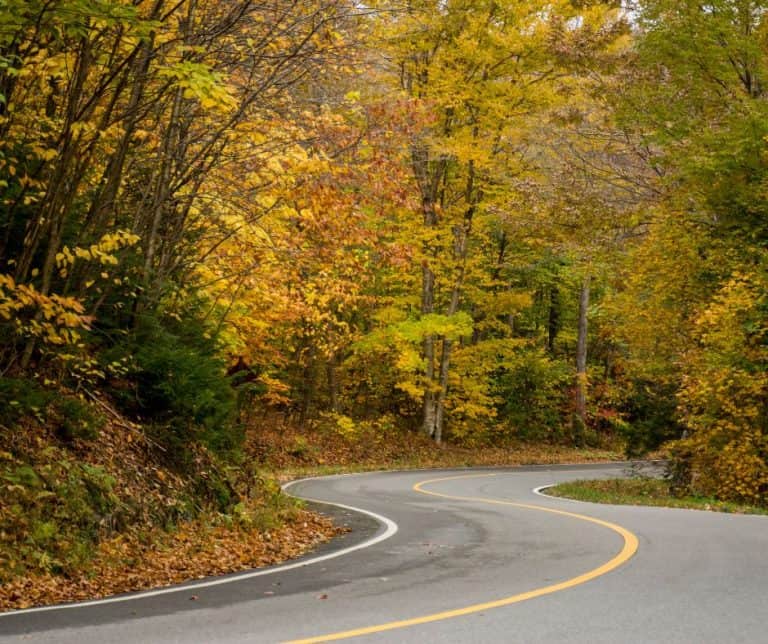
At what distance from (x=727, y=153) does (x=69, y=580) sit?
14910 mm

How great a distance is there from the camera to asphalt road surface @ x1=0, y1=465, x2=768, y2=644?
6645 millimetres

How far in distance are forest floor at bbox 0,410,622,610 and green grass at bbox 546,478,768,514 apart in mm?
7911

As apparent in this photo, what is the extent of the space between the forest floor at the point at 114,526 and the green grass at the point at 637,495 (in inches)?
311

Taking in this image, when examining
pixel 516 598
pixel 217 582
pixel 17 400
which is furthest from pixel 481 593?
pixel 17 400

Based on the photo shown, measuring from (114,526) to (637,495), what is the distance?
49.2ft

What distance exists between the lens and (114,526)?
10.2m

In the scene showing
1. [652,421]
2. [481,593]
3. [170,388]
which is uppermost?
[170,388]

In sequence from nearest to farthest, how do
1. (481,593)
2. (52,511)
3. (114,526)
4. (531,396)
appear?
(481,593) → (52,511) → (114,526) → (531,396)

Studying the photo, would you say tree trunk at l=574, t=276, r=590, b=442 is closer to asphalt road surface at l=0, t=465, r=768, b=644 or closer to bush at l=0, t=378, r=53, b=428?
asphalt road surface at l=0, t=465, r=768, b=644

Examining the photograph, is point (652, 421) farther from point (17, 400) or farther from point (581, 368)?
point (17, 400)

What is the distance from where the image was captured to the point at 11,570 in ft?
27.5

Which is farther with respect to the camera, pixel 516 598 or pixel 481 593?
pixel 481 593

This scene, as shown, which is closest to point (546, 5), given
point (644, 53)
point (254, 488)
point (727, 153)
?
point (644, 53)

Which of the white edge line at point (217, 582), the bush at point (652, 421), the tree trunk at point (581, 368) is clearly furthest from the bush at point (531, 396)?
the white edge line at point (217, 582)
